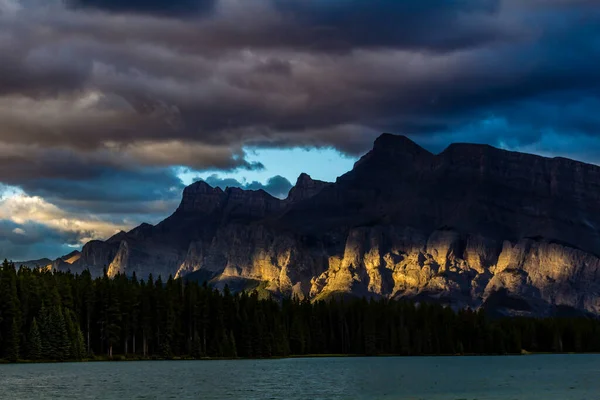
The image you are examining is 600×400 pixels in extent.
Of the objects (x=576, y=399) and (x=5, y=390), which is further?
(x=5, y=390)

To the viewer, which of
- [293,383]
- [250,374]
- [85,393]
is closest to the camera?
[85,393]

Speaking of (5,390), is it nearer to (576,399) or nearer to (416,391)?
(416,391)

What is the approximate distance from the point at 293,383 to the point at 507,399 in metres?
43.7

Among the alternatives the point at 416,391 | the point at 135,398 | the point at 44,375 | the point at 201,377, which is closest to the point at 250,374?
the point at 201,377

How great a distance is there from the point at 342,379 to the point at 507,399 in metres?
52.6

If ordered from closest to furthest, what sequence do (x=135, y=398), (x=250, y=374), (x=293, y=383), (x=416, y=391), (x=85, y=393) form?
1. (x=135, y=398)
2. (x=85, y=393)
3. (x=416, y=391)
4. (x=293, y=383)
5. (x=250, y=374)

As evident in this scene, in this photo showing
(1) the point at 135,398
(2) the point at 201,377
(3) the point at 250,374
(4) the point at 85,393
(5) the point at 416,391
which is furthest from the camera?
(3) the point at 250,374

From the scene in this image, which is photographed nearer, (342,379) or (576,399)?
(576,399)

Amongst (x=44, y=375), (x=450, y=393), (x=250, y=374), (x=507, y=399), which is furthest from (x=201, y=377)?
(x=507, y=399)

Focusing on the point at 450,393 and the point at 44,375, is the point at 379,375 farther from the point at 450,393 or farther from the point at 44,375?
the point at 44,375

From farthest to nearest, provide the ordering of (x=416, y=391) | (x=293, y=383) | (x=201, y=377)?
1. (x=201, y=377)
2. (x=293, y=383)
3. (x=416, y=391)

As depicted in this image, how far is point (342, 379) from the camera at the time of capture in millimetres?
165375

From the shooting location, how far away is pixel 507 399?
117m

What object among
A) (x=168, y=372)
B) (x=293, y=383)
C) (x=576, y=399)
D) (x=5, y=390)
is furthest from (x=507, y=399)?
(x=168, y=372)
